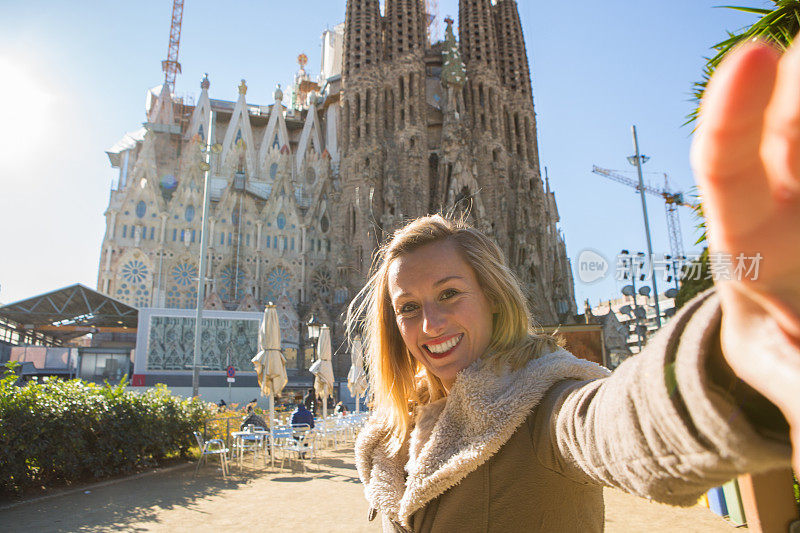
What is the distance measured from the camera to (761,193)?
376 mm

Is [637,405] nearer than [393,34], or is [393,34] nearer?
[637,405]

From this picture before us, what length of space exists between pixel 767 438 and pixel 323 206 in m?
34.4

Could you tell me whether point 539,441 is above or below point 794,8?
below

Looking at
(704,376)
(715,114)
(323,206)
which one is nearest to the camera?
(715,114)

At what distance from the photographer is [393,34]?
103 ft

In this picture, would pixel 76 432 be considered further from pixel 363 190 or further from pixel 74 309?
pixel 363 190

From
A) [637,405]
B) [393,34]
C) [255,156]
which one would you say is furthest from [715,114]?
[255,156]

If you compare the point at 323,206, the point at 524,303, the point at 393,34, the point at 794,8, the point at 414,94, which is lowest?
the point at 524,303

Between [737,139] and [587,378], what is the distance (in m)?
0.76

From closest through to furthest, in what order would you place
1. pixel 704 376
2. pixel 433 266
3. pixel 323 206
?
A: 1. pixel 704 376
2. pixel 433 266
3. pixel 323 206

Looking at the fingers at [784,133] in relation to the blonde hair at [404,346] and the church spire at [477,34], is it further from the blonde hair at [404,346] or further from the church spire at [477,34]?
the church spire at [477,34]

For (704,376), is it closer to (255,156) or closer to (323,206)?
(323,206)

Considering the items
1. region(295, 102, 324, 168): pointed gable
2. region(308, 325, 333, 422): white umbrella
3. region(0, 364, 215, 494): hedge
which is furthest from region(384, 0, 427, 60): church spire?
region(0, 364, 215, 494): hedge

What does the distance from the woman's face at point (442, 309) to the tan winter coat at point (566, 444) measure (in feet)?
0.25
